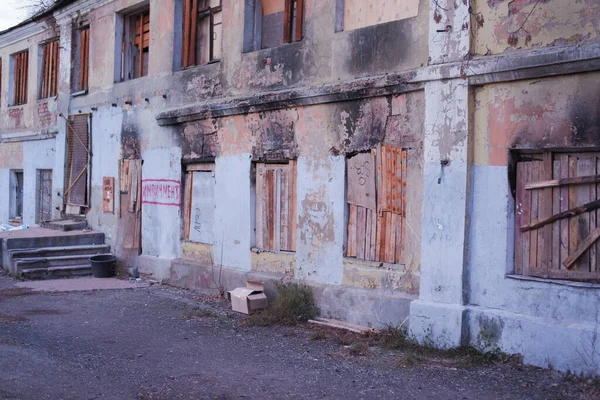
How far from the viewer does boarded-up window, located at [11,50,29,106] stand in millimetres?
19375

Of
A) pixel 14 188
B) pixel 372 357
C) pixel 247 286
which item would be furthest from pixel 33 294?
pixel 14 188

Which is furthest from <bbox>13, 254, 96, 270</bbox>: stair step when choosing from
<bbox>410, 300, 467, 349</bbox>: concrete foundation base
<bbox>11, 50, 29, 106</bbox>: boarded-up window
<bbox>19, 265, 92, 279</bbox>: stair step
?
<bbox>410, 300, 467, 349</bbox>: concrete foundation base

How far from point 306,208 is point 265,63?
2616mm

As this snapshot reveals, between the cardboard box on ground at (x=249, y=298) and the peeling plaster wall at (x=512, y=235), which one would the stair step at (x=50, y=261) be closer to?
the cardboard box on ground at (x=249, y=298)

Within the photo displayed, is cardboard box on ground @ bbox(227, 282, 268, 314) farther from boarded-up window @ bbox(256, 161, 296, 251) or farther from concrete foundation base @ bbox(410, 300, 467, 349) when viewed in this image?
concrete foundation base @ bbox(410, 300, 467, 349)

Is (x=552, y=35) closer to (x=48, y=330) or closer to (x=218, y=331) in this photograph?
(x=218, y=331)

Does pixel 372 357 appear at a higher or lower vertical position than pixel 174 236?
lower

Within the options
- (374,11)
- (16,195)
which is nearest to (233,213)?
(374,11)

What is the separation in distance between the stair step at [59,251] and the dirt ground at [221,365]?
158 inches

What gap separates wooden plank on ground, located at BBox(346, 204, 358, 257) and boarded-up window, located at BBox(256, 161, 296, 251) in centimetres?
120

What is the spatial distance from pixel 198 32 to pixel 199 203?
341cm

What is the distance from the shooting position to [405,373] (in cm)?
689

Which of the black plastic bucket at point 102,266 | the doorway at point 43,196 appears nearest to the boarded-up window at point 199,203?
the black plastic bucket at point 102,266

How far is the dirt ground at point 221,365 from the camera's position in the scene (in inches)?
244
